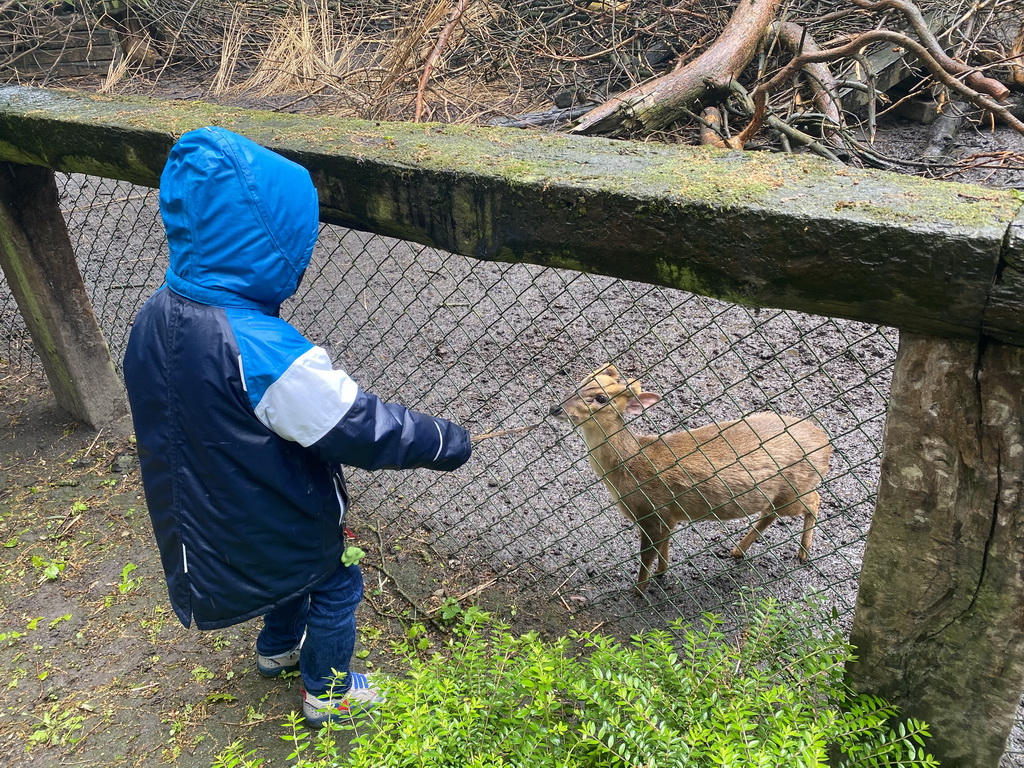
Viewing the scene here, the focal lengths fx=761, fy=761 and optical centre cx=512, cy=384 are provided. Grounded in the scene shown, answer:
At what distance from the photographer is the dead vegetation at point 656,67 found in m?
5.90

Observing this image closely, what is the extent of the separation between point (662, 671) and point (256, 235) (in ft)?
5.52

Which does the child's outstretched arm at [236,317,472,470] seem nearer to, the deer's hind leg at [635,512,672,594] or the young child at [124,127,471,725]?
the young child at [124,127,471,725]

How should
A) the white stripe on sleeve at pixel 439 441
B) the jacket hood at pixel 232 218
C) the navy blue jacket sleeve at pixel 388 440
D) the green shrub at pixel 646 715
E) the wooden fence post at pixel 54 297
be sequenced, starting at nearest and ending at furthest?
the green shrub at pixel 646 715
the jacket hood at pixel 232 218
the navy blue jacket sleeve at pixel 388 440
the white stripe on sleeve at pixel 439 441
the wooden fence post at pixel 54 297

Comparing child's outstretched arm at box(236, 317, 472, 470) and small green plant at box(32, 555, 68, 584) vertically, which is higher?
child's outstretched arm at box(236, 317, 472, 470)

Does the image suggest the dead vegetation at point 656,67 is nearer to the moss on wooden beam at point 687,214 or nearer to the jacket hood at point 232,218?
the moss on wooden beam at point 687,214

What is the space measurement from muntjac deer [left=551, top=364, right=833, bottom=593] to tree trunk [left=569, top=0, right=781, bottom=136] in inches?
118

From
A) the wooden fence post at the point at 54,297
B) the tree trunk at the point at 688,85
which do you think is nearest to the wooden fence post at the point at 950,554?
the wooden fence post at the point at 54,297

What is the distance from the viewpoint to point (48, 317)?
13.5ft

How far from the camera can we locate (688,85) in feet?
20.3

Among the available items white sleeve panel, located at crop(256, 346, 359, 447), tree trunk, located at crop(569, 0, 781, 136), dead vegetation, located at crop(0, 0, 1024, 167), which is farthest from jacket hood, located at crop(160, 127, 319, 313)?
tree trunk, located at crop(569, 0, 781, 136)

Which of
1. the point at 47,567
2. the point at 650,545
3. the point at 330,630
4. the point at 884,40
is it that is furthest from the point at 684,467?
the point at 47,567

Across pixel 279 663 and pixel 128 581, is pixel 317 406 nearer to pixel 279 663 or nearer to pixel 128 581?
pixel 279 663

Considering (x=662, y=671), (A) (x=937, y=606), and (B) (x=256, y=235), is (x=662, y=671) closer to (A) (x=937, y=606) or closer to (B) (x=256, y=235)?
(A) (x=937, y=606)

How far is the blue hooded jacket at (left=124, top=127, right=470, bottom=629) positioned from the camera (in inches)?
83.3
